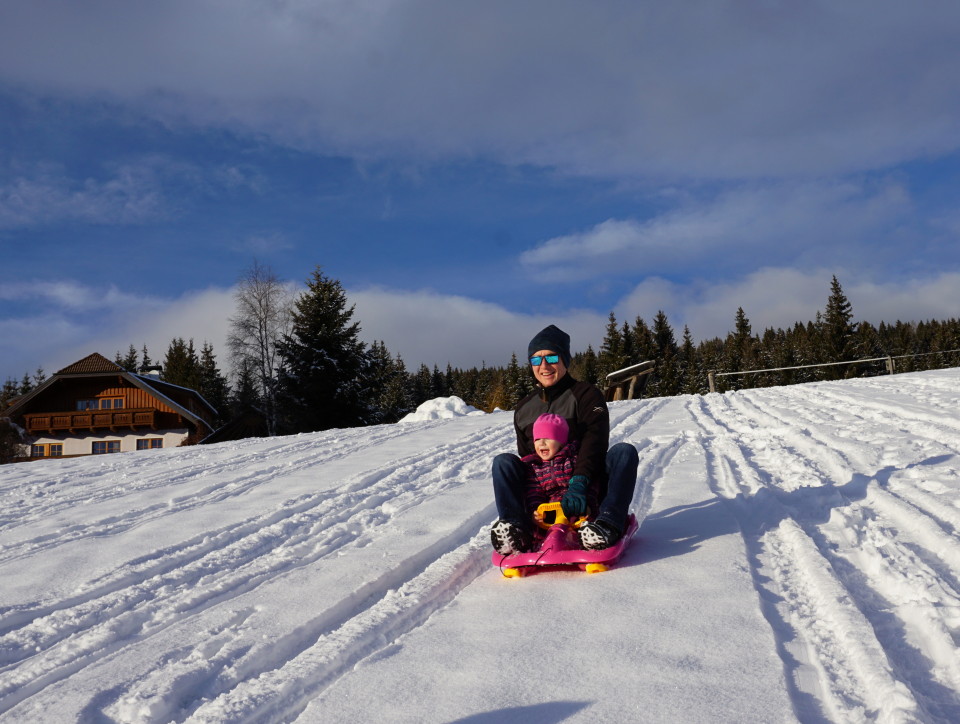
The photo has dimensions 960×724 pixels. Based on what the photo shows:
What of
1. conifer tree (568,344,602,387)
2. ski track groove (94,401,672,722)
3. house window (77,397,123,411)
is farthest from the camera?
conifer tree (568,344,602,387)

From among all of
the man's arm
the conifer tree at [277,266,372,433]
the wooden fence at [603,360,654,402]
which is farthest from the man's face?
the conifer tree at [277,266,372,433]

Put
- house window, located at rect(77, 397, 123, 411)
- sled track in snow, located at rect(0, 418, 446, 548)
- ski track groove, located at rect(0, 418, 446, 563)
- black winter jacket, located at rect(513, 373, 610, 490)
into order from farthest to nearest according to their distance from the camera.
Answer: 1. house window, located at rect(77, 397, 123, 411)
2. sled track in snow, located at rect(0, 418, 446, 548)
3. ski track groove, located at rect(0, 418, 446, 563)
4. black winter jacket, located at rect(513, 373, 610, 490)

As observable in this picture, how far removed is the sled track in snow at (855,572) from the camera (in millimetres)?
2014

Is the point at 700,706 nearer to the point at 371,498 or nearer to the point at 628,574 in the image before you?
the point at 628,574

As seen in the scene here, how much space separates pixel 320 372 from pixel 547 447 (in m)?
24.5

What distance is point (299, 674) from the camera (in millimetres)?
2369

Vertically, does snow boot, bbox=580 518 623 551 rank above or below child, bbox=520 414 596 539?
below

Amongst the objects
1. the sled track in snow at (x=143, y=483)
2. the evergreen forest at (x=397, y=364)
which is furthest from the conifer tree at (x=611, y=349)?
the sled track in snow at (x=143, y=483)

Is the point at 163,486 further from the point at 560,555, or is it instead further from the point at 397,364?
the point at 397,364

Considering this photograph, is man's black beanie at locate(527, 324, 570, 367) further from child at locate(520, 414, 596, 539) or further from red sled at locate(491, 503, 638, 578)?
red sled at locate(491, 503, 638, 578)

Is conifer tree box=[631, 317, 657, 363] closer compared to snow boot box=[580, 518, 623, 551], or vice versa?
snow boot box=[580, 518, 623, 551]

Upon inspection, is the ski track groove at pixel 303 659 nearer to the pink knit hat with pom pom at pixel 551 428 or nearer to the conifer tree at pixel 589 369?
the pink knit hat with pom pom at pixel 551 428

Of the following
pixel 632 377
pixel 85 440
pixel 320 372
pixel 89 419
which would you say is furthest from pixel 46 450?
pixel 632 377

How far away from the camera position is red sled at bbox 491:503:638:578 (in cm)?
326
